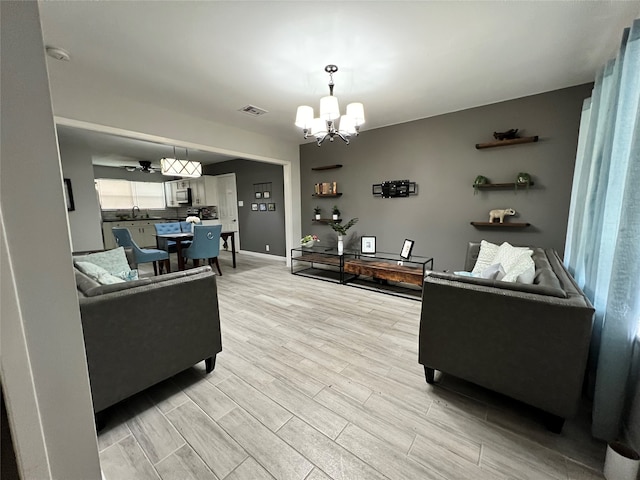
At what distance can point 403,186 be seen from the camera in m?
3.94

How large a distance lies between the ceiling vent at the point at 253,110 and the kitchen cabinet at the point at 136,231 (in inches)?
199

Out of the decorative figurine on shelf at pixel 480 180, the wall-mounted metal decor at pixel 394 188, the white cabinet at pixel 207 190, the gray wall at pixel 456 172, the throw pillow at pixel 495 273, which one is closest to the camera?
the throw pillow at pixel 495 273

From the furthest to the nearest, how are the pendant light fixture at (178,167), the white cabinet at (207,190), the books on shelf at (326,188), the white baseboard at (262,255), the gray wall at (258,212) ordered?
the white cabinet at (207,190)
the white baseboard at (262,255)
the gray wall at (258,212)
the books on shelf at (326,188)
the pendant light fixture at (178,167)

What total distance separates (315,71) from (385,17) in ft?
2.69

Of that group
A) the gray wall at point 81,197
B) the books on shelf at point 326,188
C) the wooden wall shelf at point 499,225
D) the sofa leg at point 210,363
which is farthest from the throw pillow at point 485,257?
the gray wall at point 81,197

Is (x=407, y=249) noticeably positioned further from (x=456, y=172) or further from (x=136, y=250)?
(x=136, y=250)

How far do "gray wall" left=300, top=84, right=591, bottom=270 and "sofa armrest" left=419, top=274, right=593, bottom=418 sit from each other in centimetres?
229

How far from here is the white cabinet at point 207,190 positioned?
22.5 feet

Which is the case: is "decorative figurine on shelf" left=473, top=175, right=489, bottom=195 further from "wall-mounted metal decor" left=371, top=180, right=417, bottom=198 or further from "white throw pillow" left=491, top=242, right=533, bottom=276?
"white throw pillow" left=491, top=242, right=533, bottom=276

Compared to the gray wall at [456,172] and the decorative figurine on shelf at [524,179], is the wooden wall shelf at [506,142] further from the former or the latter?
the decorative figurine on shelf at [524,179]

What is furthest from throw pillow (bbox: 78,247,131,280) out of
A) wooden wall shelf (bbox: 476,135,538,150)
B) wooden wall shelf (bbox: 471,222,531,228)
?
wooden wall shelf (bbox: 476,135,538,150)

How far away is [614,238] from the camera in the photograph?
4.62 feet

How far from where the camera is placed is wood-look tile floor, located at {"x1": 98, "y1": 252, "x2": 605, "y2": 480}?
1.21m

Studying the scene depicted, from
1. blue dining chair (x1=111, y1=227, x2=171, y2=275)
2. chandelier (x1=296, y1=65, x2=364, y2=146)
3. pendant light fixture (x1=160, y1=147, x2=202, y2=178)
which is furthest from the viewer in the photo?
pendant light fixture (x1=160, y1=147, x2=202, y2=178)
